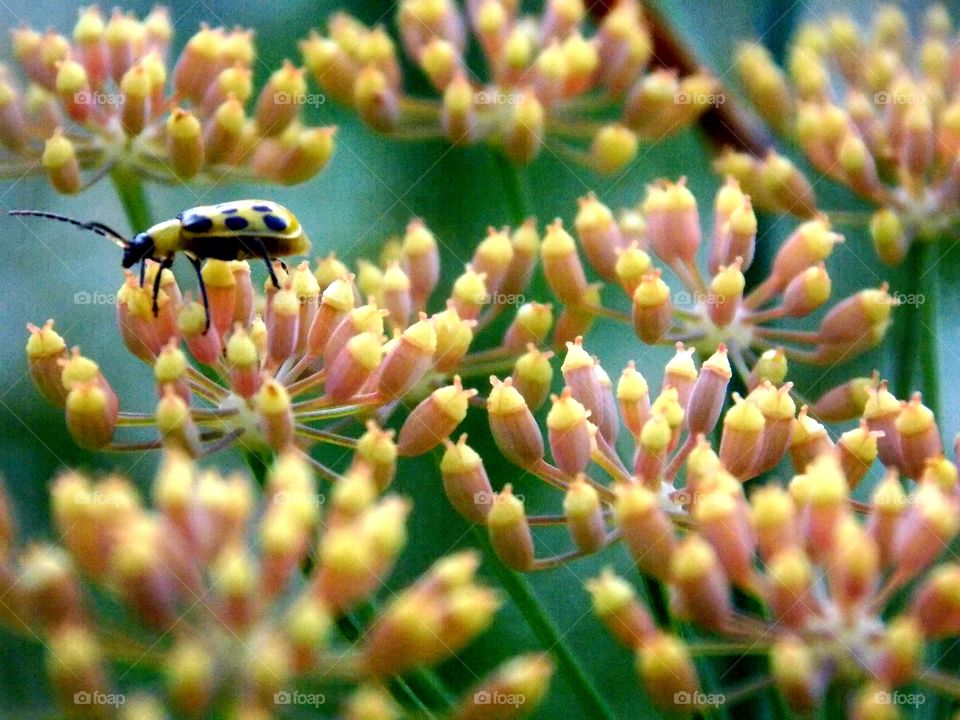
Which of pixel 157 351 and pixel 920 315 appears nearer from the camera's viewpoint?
pixel 157 351

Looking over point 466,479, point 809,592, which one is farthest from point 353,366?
point 809,592

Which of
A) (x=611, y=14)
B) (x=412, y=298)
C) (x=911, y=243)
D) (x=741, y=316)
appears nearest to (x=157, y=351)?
(x=412, y=298)

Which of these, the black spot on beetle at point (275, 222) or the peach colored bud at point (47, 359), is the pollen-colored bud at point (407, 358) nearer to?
the black spot on beetle at point (275, 222)

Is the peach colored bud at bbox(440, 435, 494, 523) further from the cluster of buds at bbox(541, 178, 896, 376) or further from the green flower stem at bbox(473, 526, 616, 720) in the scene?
the cluster of buds at bbox(541, 178, 896, 376)

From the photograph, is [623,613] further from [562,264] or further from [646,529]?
[562,264]

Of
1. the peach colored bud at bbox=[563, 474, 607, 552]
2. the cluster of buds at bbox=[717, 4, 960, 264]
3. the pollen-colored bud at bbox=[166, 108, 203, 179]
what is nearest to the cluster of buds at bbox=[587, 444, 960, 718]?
the peach colored bud at bbox=[563, 474, 607, 552]

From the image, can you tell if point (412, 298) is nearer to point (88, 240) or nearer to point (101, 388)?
point (101, 388)
